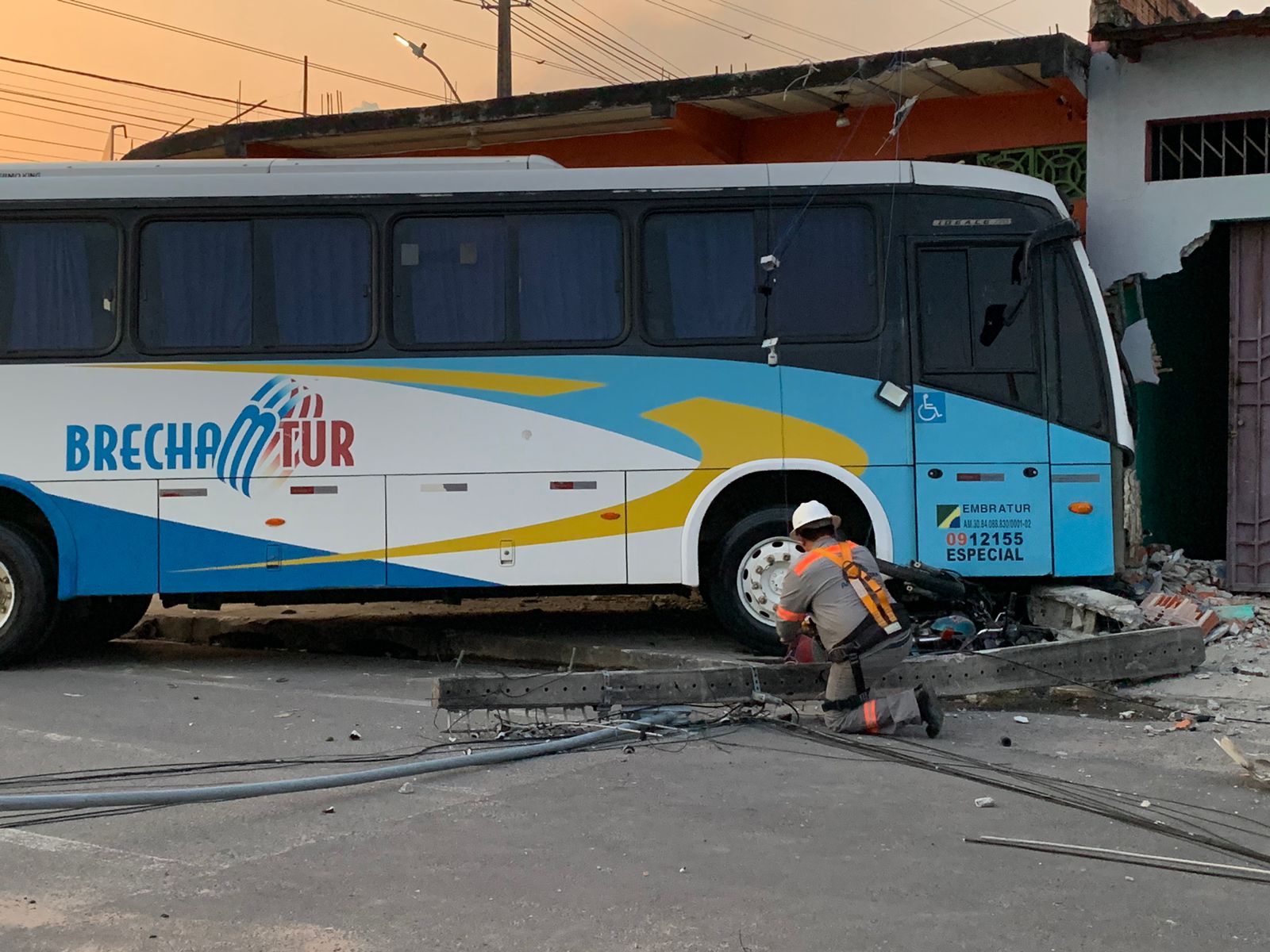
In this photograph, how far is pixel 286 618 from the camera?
11367 millimetres

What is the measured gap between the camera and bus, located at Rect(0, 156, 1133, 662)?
9.30 meters

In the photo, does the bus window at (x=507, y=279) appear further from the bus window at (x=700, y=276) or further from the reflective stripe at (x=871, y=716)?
the reflective stripe at (x=871, y=716)

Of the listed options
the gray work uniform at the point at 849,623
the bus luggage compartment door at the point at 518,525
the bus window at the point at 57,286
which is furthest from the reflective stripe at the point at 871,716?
the bus window at the point at 57,286

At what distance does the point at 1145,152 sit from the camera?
11.7m

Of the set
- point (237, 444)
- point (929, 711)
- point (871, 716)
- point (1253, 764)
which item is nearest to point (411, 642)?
point (237, 444)

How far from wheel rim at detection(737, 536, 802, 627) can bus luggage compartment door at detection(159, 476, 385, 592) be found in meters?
2.50

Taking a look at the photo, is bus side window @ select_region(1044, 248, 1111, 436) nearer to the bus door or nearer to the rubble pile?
the bus door

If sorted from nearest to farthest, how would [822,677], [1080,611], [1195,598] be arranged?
1. [822,677]
2. [1080,611]
3. [1195,598]

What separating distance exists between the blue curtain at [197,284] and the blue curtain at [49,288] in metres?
0.43

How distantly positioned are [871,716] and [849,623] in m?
0.50

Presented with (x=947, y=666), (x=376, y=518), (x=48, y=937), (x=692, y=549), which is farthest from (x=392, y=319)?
(x=48, y=937)

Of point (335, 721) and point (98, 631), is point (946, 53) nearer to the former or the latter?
point (335, 721)

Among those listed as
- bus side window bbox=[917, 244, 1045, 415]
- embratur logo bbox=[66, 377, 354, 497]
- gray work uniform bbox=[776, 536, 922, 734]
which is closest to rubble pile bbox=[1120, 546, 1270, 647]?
bus side window bbox=[917, 244, 1045, 415]

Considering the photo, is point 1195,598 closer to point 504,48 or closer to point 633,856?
point 633,856
